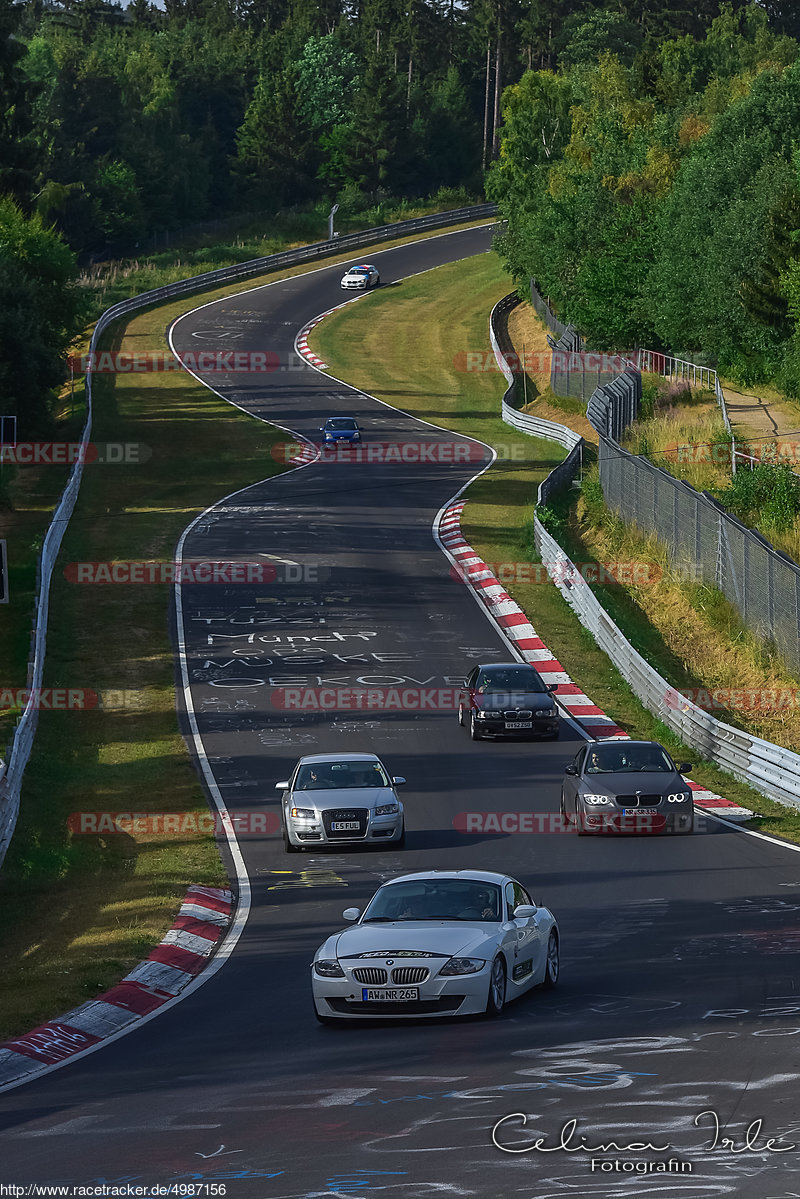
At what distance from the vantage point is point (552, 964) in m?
14.4

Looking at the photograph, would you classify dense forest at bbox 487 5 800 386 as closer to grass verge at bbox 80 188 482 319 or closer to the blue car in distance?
the blue car in distance

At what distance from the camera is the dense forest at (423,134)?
64812 mm

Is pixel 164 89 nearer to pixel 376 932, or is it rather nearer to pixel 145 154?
pixel 145 154

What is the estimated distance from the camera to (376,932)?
13.8 meters

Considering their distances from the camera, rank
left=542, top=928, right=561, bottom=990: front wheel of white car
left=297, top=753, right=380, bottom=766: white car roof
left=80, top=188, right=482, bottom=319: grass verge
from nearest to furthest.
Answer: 1. left=542, top=928, right=561, bottom=990: front wheel of white car
2. left=297, top=753, right=380, bottom=766: white car roof
3. left=80, top=188, right=482, bottom=319: grass verge

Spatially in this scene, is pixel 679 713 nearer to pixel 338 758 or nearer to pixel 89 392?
pixel 338 758

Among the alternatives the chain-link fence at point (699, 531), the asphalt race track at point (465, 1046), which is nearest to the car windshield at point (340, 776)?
the asphalt race track at point (465, 1046)

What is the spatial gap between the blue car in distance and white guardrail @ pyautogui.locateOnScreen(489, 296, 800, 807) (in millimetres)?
18387

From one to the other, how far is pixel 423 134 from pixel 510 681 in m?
118

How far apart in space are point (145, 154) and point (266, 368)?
1937 inches

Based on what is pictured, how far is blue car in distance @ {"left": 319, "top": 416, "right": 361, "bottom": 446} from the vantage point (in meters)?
64.0

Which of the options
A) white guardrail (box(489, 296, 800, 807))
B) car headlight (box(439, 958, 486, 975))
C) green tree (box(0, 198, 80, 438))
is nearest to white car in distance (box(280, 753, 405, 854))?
white guardrail (box(489, 296, 800, 807))

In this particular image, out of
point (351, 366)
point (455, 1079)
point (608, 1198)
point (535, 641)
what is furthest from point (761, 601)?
point (351, 366)

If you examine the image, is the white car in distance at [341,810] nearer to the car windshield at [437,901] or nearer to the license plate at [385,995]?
the car windshield at [437,901]
